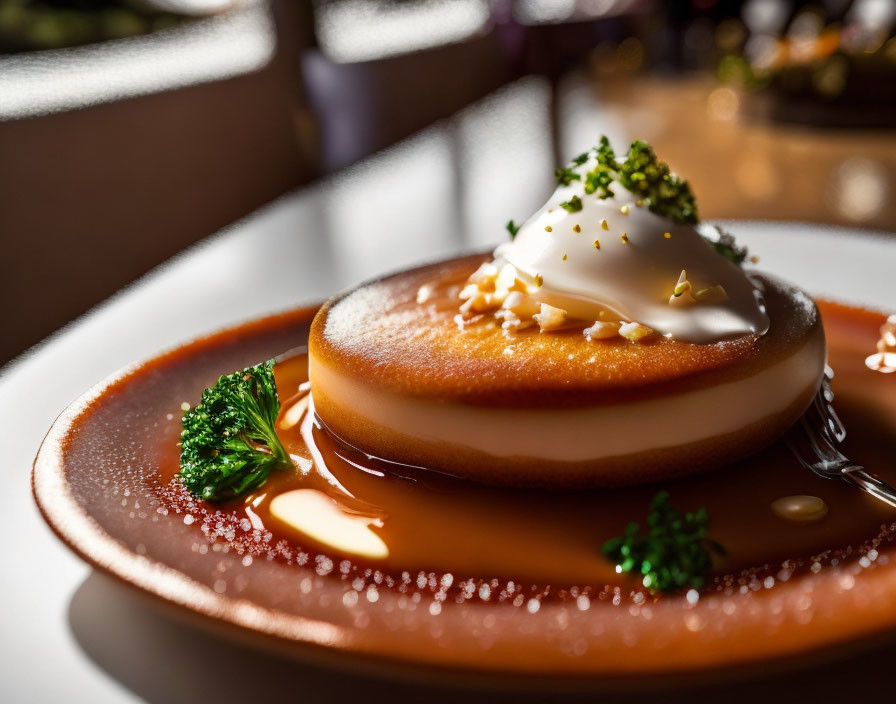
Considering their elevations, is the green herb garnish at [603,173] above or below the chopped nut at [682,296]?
above

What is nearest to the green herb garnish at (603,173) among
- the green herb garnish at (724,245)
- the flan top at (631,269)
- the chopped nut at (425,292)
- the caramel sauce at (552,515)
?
the flan top at (631,269)

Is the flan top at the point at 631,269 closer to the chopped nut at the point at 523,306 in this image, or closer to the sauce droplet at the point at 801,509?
the chopped nut at the point at 523,306

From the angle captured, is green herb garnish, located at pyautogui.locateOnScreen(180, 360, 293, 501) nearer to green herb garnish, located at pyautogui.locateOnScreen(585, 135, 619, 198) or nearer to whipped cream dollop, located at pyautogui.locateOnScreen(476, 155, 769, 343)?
whipped cream dollop, located at pyautogui.locateOnScreen(476, 155, 769, 343)

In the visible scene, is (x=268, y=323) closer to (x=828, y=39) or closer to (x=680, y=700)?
(x=680, y=700)

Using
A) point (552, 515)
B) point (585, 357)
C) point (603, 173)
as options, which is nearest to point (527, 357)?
point (585, 357)

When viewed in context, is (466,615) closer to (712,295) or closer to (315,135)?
(712,295)

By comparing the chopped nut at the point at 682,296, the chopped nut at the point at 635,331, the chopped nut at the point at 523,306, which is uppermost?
the chopped nut at the point at 682,296
